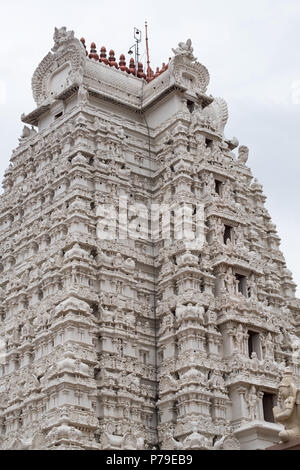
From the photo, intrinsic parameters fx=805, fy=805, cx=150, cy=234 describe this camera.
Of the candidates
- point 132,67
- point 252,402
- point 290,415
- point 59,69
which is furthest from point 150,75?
point 290,415

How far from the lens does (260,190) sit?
151 ft

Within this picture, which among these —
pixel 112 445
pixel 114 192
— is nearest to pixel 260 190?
pixel 114 192

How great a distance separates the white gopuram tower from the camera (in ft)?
109

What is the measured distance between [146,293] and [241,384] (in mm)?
6668

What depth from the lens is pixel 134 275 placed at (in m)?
37.6

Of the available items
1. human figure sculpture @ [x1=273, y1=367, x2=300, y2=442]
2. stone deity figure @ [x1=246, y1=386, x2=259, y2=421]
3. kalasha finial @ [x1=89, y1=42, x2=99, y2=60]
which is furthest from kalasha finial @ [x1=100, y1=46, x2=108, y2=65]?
human figure sculpture @ [x1=273, y1=367, x2=300, y2=442]

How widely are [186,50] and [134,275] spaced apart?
1380 cm

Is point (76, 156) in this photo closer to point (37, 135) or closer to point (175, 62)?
point (37, 135)

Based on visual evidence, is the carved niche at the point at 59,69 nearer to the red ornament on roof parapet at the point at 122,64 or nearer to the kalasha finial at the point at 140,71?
the red ornament on roof parapet at the point at 122,64

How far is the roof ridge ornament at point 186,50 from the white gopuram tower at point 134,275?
0.49 feet

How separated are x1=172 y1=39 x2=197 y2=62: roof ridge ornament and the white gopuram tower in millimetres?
148

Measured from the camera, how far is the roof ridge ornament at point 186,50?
143 ft

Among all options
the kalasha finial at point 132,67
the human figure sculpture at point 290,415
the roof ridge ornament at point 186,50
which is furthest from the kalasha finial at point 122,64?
the human figure sculpture at point 290,415

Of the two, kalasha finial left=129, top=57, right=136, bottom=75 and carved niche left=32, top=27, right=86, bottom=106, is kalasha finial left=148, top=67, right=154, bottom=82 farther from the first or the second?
carved niche left=32, top=27, right=86, bottom=106
